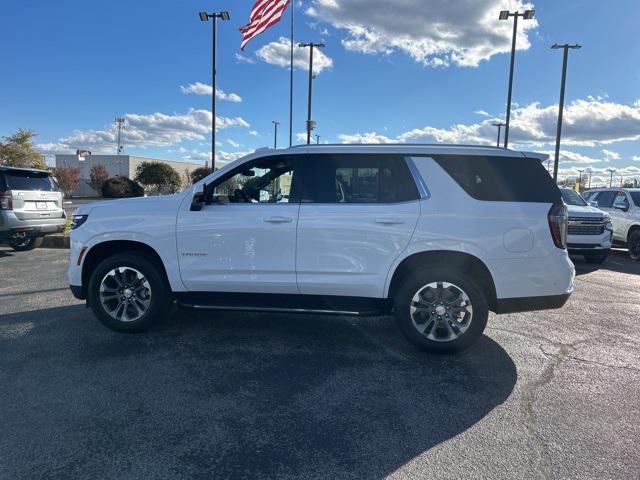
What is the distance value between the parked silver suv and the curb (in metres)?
0.74

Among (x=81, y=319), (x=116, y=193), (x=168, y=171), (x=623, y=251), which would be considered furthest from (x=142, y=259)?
(x=168, y=171)

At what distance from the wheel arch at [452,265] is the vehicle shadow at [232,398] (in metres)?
0.66

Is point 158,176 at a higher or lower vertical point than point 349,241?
higher

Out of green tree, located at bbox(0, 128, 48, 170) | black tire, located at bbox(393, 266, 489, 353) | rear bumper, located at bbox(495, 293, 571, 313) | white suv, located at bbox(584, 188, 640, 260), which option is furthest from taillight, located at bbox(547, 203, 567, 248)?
green tree, located at bbox(0, 128, 48, 170)

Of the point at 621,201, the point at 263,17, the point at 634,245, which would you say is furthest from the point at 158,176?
the point at 634,245

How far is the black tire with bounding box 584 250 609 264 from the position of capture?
34.1ft

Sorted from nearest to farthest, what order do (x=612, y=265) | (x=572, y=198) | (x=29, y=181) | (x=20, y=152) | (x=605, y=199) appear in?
(x=29, y=181) < (x=612, y=265) < (x=572, y=198) < (x=605, y=199) < (x=20, y=152)

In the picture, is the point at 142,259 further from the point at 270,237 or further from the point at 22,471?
the point at 22,471

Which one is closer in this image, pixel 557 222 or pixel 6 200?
pixel 557 222

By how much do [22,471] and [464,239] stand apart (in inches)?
145

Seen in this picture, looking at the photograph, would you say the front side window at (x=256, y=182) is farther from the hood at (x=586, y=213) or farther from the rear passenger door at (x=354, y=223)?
the hood at (x=586, y=213)

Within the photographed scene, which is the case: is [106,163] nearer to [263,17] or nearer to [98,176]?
[98,176]

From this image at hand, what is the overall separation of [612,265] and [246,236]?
32.2 ft

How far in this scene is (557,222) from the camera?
13.9 feet
